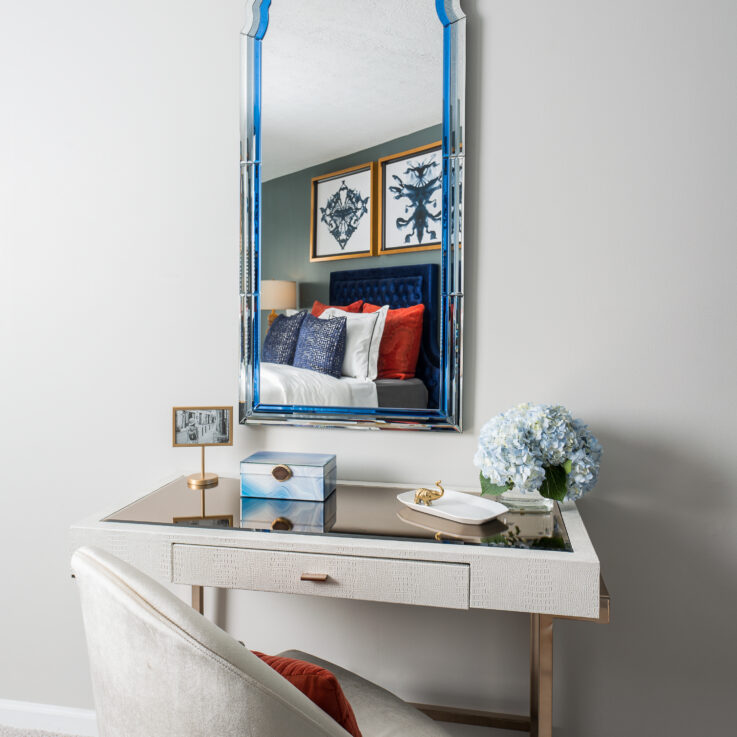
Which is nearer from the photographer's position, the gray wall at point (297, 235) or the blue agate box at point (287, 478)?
the blue agate box at point (287, 478)

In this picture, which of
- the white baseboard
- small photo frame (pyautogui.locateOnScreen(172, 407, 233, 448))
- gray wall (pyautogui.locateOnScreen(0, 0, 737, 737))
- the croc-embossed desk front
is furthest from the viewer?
the white baseboard

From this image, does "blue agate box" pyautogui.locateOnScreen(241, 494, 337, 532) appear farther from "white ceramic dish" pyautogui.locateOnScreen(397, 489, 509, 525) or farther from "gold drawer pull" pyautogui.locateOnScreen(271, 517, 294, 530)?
"white ceramic dish" pyautogui.locateOnScreen(397, 489, 509, 525)

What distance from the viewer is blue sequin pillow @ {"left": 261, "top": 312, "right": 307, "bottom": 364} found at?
1771mm

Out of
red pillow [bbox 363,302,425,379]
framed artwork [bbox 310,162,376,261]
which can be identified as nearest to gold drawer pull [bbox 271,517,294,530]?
red pillow [bbox 363,302,425,379]

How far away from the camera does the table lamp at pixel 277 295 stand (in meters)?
1.77

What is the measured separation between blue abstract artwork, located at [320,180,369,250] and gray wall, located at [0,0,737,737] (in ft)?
0.94

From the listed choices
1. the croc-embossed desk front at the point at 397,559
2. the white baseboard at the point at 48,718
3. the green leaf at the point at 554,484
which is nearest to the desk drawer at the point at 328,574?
the croc-embossed desk front at the point at 397,559

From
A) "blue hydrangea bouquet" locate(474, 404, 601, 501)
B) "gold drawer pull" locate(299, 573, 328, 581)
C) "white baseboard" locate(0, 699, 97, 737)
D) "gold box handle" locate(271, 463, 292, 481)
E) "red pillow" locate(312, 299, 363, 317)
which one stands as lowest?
"white baseboard" locate(0, 699, 97, 737)

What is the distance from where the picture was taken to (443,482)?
1.75 meters

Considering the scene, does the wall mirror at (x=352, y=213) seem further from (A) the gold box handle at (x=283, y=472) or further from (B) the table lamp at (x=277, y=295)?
(A) the gold box handle at (x=283, y=472)

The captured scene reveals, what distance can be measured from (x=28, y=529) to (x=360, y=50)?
1.73 m

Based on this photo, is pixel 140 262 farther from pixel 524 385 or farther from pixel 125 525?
pixel 524 385

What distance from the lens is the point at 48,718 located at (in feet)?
6.45

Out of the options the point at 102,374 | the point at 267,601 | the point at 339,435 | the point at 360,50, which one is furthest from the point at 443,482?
the point at 360,50
